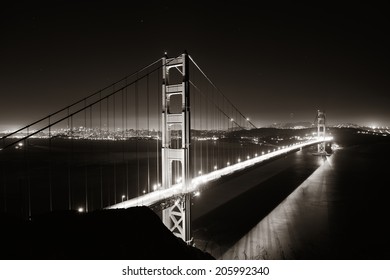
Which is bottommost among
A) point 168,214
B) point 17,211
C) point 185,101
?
point 17,211

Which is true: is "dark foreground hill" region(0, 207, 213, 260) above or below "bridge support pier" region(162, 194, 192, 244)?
above

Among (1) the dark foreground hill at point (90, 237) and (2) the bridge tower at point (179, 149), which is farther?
(2) the bridge tower at point (179, 149)

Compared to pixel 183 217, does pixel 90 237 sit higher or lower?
higher

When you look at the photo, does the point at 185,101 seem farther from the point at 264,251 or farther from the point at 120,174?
the point at 120,174

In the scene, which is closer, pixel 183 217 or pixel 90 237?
pixel 90 237

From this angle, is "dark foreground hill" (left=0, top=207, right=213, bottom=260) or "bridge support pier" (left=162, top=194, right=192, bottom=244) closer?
"dark foreground hill" (left=0, top=207, right=213, bottom=260)

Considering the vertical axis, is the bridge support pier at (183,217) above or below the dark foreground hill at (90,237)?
below

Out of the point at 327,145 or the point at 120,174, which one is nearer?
the point at 120,174
